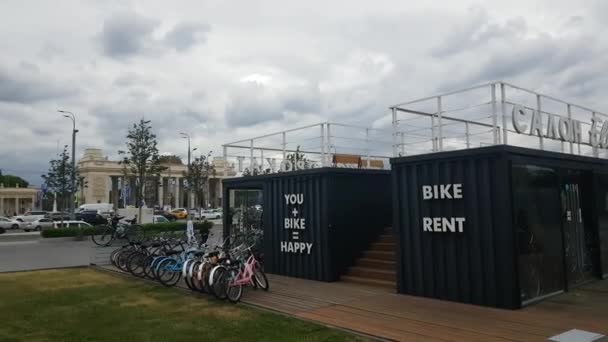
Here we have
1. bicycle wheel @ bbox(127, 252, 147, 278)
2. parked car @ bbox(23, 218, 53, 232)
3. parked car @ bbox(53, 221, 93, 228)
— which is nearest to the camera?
bicycle wheel @ bbox(127, 252, 147, 278)

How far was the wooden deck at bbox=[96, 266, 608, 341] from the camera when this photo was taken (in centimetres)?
612

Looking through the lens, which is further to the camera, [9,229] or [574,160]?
[9,229]

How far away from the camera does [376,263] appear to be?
10320 mm

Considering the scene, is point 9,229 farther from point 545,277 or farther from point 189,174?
point 545,277

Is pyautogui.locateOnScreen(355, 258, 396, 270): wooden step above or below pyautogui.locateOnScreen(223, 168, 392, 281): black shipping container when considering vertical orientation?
below

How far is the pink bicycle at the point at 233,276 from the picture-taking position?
335 inches

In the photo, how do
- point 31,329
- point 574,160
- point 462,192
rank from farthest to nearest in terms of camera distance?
1. point 574,160
2. point 462,192
3. point 31,329

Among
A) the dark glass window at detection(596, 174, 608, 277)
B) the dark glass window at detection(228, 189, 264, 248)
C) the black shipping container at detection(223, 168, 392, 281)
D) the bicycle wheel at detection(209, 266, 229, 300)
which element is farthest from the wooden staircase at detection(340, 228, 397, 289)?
the dark glass window at detection(596, 174, 608, 277)

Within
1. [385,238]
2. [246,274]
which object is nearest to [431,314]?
[246,274]

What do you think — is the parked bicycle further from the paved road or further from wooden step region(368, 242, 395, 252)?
wooden step region(368, 242, 395, 252)

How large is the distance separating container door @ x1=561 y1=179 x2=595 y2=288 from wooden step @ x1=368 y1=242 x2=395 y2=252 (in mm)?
3425

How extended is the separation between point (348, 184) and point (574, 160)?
4605 mm

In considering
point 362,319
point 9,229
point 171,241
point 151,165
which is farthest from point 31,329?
point 9,229

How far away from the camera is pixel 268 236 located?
1197 centimetres
